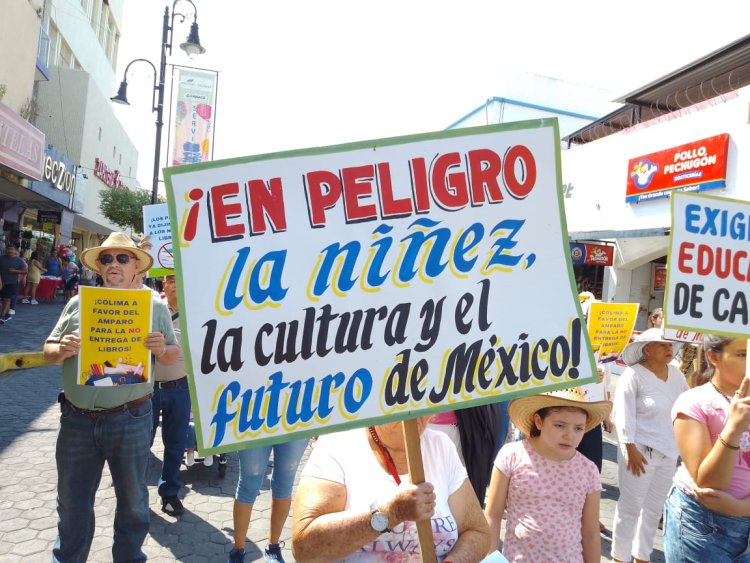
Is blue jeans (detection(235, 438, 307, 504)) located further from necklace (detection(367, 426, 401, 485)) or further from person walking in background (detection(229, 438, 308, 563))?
necklace (detection(367, 426, 401, 485))

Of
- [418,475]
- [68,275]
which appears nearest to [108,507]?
[418,475]

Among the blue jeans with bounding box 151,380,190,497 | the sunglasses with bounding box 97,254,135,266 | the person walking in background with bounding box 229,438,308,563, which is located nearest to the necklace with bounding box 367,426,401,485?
the person walking in background with bounding box 229,438,308,563

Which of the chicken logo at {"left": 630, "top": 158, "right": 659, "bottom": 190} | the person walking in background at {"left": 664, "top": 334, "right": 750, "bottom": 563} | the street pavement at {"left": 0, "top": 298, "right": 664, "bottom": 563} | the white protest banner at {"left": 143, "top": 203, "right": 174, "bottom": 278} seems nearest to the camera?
the person walking in background at {"left": 664, "top": 334, "right": 750, "bottom": 563}

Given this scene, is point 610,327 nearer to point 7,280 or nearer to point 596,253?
point 596,253

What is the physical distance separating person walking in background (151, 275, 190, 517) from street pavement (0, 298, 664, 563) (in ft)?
0.48

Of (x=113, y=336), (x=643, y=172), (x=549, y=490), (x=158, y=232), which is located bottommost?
(x=549, y=490)

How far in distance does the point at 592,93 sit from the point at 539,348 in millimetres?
34448

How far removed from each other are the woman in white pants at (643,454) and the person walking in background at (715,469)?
1.18 metres

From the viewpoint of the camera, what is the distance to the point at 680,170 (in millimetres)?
13305

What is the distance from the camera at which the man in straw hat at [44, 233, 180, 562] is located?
2.89 meters

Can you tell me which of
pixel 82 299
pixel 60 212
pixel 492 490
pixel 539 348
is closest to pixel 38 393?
pixel 82 299

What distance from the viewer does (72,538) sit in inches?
117

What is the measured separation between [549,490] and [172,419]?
304 cm

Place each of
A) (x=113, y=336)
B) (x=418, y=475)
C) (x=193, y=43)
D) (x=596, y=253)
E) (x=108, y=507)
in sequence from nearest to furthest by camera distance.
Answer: (x=418, y=475), (x=113, y=336), (x=108, y=507), (x=193, y=43), (x=596, y=253)
